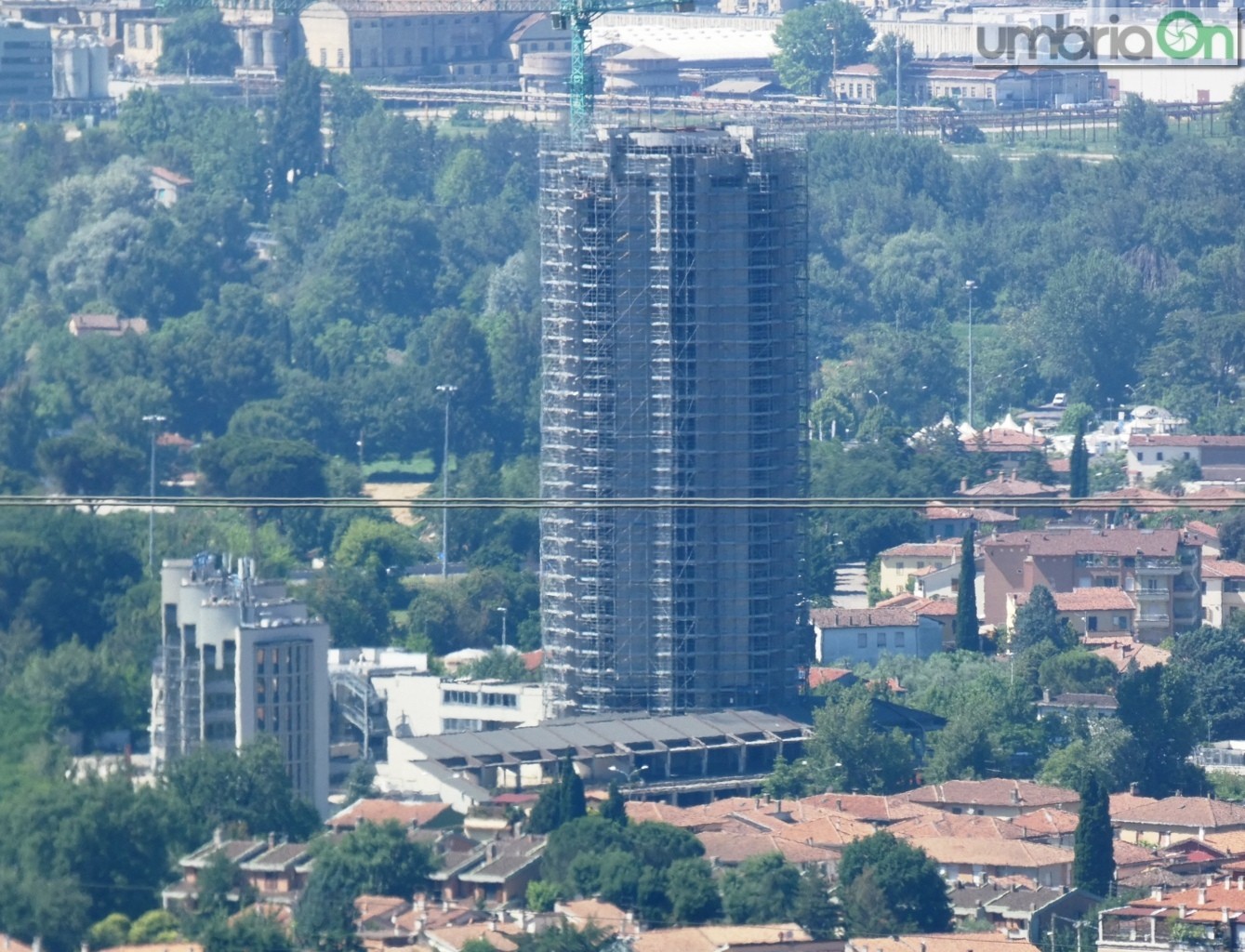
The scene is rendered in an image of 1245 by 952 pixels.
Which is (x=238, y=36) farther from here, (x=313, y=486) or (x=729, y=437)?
(x=729, y=437)

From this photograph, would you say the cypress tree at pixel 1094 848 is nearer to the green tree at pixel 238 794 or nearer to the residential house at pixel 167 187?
the green tree at pixel 238 794

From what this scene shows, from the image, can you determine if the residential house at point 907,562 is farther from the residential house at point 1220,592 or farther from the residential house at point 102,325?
the residential house at point 102,325

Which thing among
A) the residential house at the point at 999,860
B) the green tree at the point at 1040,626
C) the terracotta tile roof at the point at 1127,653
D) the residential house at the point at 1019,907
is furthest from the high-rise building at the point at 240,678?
the green tree at the point at 1040,626

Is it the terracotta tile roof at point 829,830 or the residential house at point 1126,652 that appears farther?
the residential house at point 1126,652

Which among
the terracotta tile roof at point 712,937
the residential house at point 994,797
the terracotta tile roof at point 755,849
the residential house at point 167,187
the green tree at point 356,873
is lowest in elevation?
the residential house at point 994,797

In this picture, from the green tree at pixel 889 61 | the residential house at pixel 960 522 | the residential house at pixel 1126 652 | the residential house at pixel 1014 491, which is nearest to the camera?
the residential house at pixel 1126 652

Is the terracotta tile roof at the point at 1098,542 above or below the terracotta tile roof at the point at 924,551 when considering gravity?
above

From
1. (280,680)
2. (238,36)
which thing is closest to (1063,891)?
(280,680)

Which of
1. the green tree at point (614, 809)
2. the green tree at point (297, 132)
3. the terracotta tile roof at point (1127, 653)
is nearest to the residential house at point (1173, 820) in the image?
the green tree at point (614, 809)

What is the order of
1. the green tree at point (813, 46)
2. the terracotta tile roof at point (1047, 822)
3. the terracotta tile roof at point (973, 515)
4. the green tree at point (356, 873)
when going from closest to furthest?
the green tree at point (356, 873) → the terracotta tile roof at point (1047, 822) → the terracotta tile roof at point (973, 515) → the green tree at point (813, 46)
